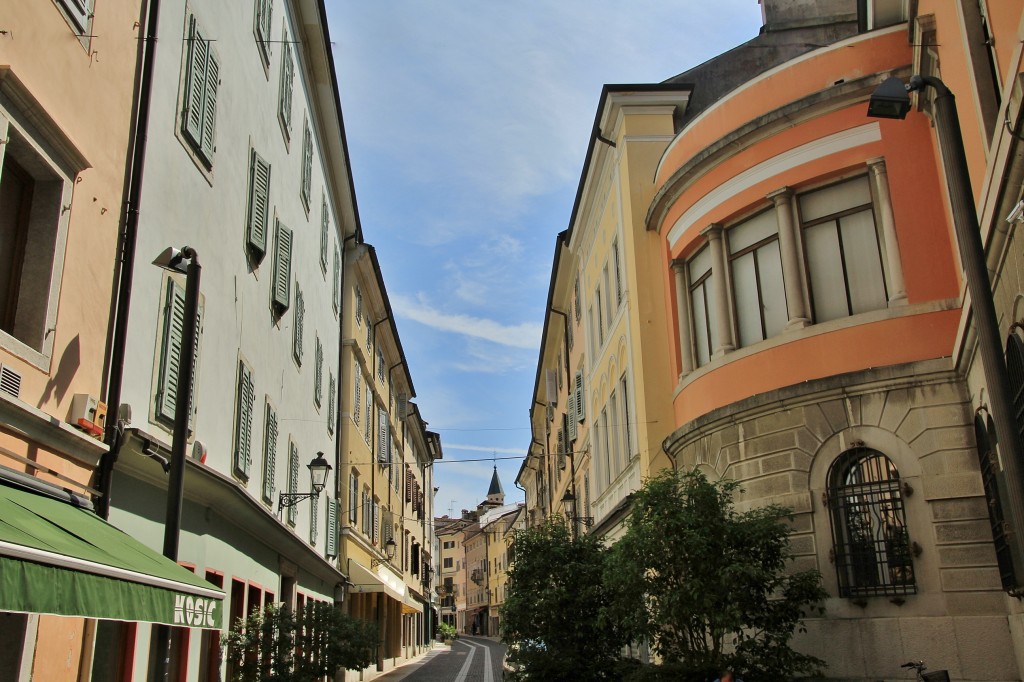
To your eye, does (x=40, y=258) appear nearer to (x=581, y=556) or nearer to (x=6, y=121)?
(x=6, y=121)

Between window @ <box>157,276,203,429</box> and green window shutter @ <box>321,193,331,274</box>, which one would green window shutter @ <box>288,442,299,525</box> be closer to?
green window shutter @ <box>321,193,331,274</box>

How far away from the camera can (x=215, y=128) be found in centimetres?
1266

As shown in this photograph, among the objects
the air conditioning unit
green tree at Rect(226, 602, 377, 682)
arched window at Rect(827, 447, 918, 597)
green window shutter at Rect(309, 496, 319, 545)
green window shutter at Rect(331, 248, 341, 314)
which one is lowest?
green tree at Rect(226, 602, 377, 682)

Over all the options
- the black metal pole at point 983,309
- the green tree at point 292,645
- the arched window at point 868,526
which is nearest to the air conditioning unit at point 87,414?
the green tree at point 292,645

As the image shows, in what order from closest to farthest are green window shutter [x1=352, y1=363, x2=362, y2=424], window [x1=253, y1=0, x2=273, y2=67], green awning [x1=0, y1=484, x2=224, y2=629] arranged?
green awning [x1=0, y1=484, x2=224, y2=629]
window [x1=253, y1=0, x2=273, y2=67]
green window shutter [x1=352, y1=363, x2=362, y2=424]

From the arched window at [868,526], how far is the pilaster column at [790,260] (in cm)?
216

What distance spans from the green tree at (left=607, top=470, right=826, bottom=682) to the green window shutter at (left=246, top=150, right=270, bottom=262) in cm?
747

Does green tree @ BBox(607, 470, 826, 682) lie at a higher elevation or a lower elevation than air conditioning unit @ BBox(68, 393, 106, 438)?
lower

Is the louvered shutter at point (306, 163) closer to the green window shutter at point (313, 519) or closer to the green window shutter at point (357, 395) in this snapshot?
the green window shutter at point (313, 519)

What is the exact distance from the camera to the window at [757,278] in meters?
14.0

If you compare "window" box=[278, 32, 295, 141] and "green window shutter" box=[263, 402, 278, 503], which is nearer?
"green window shutter" box=[263, 402, 278, 503]

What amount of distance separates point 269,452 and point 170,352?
244 inches

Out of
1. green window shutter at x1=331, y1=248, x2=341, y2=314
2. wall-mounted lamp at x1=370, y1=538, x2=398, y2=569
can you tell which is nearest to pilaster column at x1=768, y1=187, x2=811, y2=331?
green window shutter at x1=331, y1=248, x2=341, y2=314

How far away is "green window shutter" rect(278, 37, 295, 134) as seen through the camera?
17703mm
